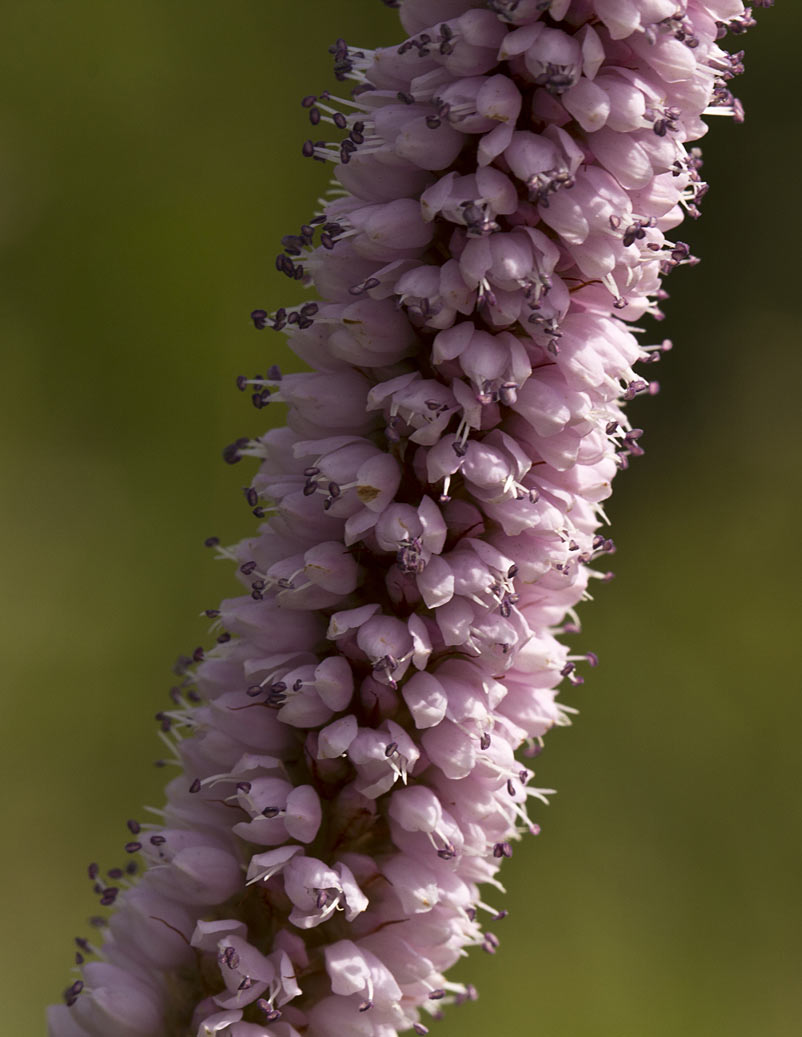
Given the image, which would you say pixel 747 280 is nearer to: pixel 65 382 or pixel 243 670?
pixel 65 382

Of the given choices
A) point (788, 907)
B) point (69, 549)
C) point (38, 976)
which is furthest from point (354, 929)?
point (788, 907)

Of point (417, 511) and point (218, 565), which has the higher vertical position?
point (417, 511)

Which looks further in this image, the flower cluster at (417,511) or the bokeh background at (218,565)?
the bokeh background at (218,565)

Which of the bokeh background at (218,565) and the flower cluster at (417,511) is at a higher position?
the flower cluster at (417,511)

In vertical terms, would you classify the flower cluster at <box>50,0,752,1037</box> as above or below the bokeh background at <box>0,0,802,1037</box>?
above

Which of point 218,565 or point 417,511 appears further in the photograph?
point 218,565
